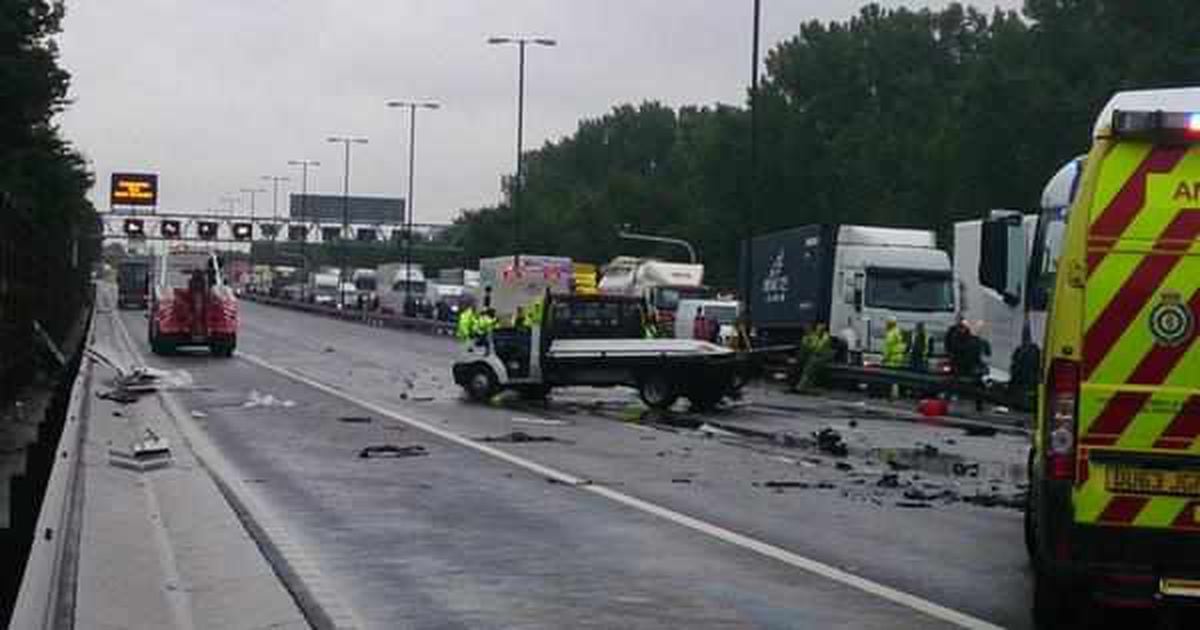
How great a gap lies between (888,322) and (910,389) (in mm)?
4762

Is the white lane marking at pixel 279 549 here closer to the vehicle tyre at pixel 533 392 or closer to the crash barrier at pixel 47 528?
the crash barrier at pixel 47 528

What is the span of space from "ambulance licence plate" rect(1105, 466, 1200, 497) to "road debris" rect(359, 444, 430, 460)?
12943 millimetres

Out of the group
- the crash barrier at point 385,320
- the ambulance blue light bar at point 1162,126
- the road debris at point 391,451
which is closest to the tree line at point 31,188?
the road debris at point 391,451

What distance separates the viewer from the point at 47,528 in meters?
10.3

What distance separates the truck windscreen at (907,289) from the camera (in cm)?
4209

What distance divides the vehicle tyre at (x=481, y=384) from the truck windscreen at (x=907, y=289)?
12.2m

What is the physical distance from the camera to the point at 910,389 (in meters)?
36.2

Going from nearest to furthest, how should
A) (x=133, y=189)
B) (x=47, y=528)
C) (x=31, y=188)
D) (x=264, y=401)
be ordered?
1. (x=47, y=528)
2. (x=264, y=401)
3. (x=31, y=188)
4. (x=133, y=189)

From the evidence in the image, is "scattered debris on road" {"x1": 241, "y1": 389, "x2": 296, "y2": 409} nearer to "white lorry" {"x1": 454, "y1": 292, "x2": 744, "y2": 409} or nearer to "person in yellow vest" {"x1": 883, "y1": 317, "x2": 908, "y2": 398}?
"white lorry" {"x1": 454, "y1": 292, "x2": 744, "y2": 409}

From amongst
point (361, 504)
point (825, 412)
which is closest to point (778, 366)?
point (825, 412)

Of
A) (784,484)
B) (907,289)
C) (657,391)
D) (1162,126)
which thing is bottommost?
(784,484)

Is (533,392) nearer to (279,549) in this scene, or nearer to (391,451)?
(391,451)

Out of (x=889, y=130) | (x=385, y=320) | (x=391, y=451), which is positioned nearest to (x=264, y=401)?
(x=391, y=451)

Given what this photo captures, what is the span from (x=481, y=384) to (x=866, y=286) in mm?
12395
